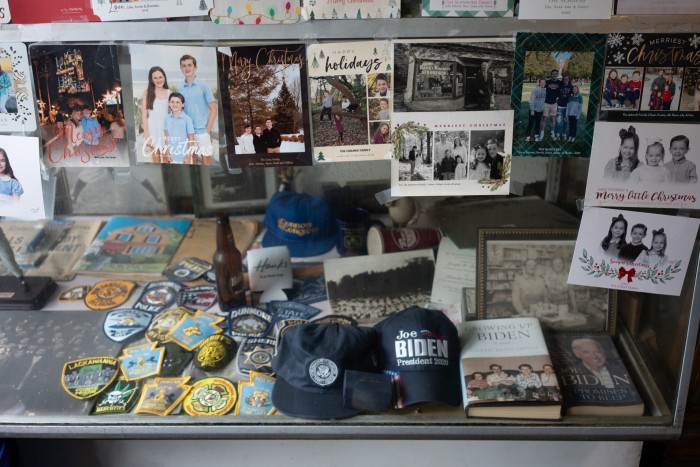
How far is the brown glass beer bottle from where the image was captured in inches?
60.7

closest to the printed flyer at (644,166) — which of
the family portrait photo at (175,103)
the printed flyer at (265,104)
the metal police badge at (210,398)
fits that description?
the printed flyer at (265,104)

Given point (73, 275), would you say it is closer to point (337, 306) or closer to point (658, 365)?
point (337, 306)

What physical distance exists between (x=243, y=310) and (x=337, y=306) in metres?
0.24

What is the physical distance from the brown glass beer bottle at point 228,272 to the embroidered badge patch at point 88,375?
0.98 ft

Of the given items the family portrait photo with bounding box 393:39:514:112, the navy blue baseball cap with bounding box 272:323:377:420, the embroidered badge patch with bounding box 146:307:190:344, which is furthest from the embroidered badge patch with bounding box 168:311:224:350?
the family portrait photo with bounding box 393:39:514:112

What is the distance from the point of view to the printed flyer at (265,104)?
3.54ft

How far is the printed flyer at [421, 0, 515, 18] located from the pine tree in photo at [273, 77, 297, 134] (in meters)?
0.28

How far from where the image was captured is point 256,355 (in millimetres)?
1393

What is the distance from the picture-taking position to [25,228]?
1.60m

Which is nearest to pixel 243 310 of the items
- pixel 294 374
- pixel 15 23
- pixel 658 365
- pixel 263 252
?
pixel 263 252

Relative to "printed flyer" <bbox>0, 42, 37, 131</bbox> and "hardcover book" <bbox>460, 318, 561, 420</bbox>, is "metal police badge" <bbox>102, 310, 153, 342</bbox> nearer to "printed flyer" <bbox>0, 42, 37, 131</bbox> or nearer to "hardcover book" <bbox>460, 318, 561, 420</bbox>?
"printed flyer" <bbox>0, 42, 37, 131</bbox>

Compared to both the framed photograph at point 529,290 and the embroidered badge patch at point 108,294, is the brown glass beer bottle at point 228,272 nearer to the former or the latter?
the embroidered badge patch at point 108,294

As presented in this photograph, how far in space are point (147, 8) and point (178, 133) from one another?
22 centimetres

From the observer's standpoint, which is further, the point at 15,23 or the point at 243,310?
the point at 243,310
